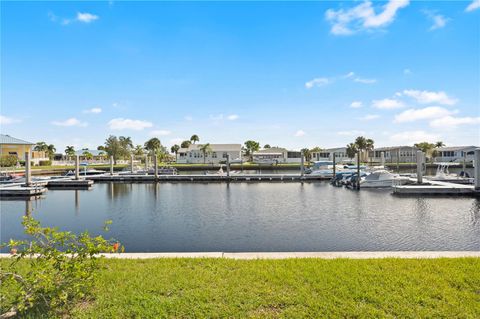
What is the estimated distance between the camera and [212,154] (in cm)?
9319

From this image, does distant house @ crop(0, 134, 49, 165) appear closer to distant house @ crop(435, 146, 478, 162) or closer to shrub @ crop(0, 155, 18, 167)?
shrub @ crop(0, 155, 18, 167)

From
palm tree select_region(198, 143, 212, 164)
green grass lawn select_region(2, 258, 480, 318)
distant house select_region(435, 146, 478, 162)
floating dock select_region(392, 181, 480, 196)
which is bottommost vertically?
floating dock select_region(392, 181, 480, 196)

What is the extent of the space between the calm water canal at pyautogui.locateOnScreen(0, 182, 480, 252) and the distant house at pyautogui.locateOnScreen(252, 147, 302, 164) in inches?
2623

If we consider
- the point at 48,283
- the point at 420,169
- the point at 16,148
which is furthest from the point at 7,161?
the point at 420,169

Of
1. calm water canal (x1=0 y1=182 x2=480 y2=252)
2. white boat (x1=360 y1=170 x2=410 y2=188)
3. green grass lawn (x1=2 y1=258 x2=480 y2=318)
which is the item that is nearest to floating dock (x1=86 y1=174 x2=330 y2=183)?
white boat (x1=360 y1=170 x2=410 y2=188)

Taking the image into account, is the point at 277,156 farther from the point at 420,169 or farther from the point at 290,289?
the point at 290,289

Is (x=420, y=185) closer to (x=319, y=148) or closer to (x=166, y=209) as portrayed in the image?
(x=166, y=209)

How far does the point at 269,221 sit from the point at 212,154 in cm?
7592

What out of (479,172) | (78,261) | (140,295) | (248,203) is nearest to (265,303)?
(140,295)

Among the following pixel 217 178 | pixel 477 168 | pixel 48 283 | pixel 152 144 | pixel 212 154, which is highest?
pixel 152 144

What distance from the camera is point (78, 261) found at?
19.5 ft

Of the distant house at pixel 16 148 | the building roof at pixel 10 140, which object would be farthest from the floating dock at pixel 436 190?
the building roof at pixel 10 140

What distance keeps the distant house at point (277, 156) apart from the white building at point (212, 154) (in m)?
7.18

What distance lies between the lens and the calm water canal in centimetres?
1339
